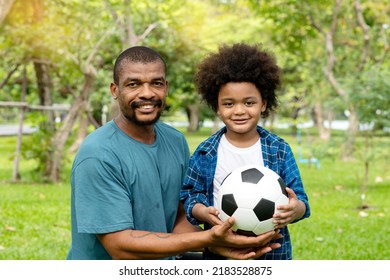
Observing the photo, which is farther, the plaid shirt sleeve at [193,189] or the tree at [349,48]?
the tree at [349,48]

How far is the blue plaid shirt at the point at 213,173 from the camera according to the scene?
3.29 m

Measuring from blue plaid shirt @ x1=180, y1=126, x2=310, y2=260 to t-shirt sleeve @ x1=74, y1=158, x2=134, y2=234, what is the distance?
15.4 inches

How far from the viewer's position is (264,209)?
9.79 ft

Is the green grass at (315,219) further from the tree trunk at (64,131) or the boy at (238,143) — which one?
the boy at (238,143)

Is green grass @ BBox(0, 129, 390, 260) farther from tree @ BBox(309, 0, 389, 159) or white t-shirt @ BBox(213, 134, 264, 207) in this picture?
white t-shirt @ BBox(213, 134, 264, 207)

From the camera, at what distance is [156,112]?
3230 mm

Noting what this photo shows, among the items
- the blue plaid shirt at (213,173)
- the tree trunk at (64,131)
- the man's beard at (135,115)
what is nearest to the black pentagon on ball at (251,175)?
the blue plaid shirt at (213,173)

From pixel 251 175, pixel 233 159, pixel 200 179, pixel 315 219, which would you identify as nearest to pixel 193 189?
pixel 200 179

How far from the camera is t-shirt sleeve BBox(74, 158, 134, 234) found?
9.95 ft

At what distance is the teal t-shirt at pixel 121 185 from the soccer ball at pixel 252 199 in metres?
0.36

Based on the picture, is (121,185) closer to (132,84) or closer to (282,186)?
(132,84)

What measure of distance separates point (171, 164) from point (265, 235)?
2.18 ft

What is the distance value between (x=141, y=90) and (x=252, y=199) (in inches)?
29.8

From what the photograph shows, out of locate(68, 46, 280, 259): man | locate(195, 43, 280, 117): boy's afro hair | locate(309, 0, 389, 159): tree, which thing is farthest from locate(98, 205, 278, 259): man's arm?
locate(309, 0, 389, 159): tree
